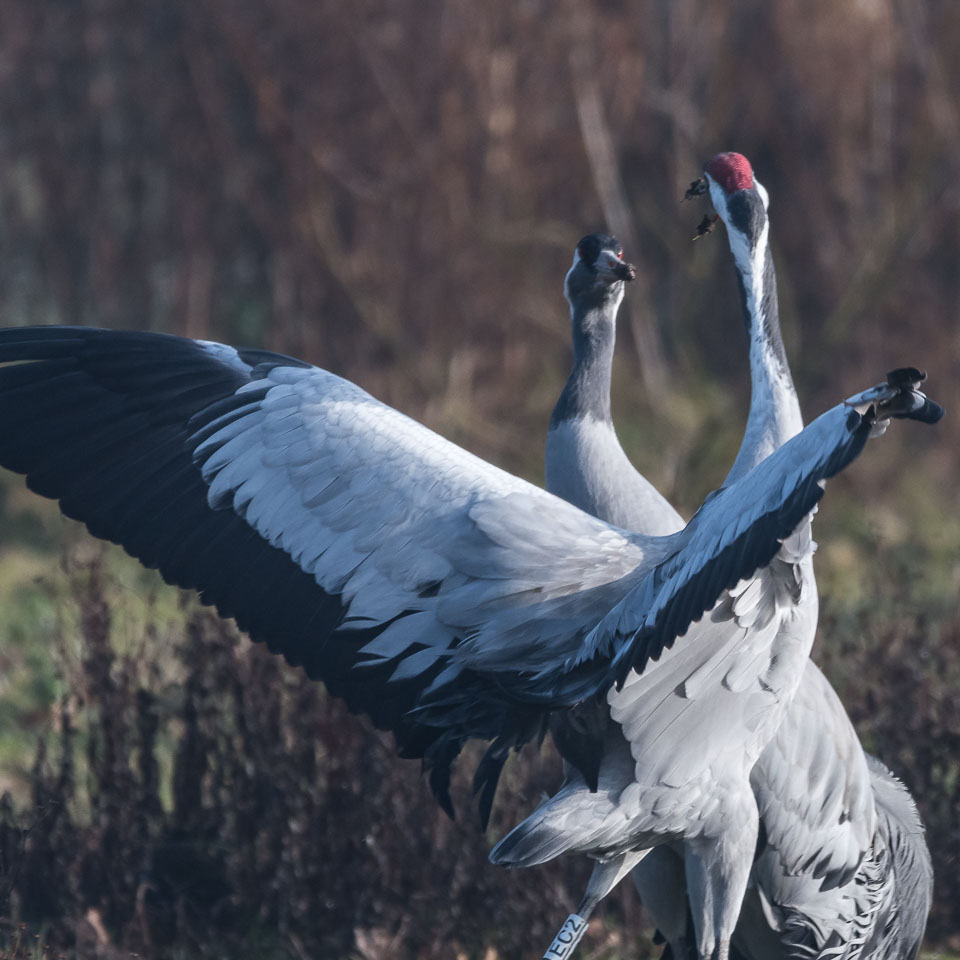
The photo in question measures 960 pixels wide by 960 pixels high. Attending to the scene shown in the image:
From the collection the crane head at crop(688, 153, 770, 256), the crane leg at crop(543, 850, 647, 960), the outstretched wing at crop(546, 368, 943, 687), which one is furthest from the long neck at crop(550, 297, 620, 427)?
the crane leg at crop(543, 850, 647, 960)

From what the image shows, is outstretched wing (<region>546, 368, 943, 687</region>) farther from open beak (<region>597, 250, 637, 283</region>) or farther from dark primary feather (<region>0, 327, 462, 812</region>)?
open beak (<region>597, 250, 637, 283</region>)

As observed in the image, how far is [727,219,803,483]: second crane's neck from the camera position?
352 centimetres

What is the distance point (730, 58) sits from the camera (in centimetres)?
997

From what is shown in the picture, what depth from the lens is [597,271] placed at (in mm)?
4621

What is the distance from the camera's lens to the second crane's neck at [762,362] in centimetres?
352

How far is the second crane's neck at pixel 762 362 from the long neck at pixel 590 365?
914mm

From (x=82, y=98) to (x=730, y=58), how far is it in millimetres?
4139

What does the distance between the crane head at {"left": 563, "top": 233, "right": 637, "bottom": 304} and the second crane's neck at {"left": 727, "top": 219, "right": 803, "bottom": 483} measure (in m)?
0.92

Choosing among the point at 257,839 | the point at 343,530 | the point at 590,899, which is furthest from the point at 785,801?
the point at 257,839

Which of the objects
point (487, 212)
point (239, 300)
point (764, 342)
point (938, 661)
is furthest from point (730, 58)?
point (764, 342)

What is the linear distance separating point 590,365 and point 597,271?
292 mm

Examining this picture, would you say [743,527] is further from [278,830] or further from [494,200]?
[494,200]

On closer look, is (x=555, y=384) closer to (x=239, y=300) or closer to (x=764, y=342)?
(x=239, y=300)

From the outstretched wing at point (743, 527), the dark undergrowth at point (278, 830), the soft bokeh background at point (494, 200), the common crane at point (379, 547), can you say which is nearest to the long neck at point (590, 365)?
the common crane at point (379, 547)
